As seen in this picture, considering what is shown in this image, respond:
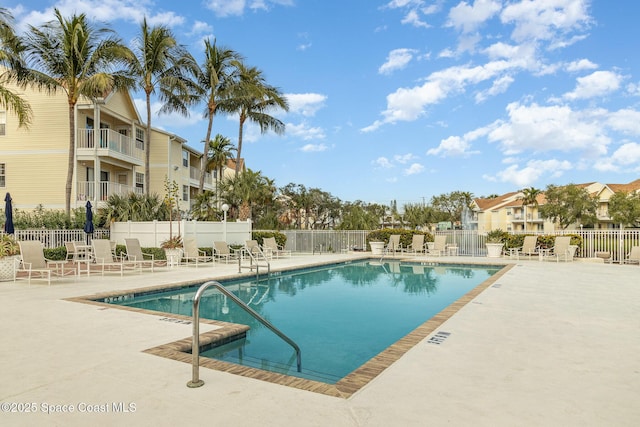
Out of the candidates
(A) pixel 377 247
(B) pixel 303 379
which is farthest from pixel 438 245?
(B) pixel 303 379

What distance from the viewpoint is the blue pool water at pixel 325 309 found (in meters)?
5.36

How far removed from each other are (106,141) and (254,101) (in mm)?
10361

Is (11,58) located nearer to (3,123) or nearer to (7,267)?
(3,123)

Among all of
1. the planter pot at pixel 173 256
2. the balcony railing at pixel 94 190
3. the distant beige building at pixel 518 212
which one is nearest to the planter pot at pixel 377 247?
the planter pot at pixel 173 256

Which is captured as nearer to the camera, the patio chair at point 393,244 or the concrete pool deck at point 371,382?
the concrete pool deck at point 371,382

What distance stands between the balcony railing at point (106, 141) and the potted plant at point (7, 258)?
37.4 ft

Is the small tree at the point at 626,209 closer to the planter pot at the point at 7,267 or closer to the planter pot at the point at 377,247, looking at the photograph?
the planter pot at the point at 377,247

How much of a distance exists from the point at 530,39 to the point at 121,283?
18194mm

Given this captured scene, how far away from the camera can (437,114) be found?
25.1 metres

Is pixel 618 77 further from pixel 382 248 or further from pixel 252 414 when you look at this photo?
pixel 252 414

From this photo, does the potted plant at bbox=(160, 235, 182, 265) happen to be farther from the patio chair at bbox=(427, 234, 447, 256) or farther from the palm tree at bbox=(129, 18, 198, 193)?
the patio chair at bbox=(427, 234, 447, 256)

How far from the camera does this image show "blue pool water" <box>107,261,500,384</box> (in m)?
5.36

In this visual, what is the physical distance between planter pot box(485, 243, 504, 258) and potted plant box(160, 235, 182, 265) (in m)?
13.7

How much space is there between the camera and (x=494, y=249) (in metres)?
19.3
